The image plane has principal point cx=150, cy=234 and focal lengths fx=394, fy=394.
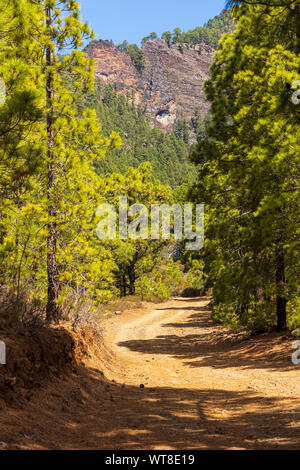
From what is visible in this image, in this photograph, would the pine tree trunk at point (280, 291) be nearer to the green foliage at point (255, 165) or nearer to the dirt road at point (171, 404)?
the green foliage at point (255, 165)

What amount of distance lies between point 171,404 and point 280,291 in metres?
5.70

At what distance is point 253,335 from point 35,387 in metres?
9.66

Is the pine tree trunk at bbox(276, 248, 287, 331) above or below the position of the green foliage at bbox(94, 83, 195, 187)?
below

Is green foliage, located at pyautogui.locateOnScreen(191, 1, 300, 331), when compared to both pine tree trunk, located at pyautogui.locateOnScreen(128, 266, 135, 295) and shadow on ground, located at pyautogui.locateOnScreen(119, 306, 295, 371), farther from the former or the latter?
pine tree trunk, located at pyautogui.locateOnScreen(128, 266, 135, 295)

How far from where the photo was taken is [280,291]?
36.2ft

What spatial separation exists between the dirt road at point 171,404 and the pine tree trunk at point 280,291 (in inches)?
18.0

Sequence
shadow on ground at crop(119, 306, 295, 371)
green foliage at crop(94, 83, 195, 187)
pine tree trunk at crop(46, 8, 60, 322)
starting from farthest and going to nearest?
green foliage at crop(94, 83, 195, 187) < shadow on ground at crop(119, 306, 295, 371) < pine tree trunk at crop(46, 8, 60, 322)

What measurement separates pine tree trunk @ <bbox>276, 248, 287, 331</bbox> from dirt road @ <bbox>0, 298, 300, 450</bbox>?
0.46 metres

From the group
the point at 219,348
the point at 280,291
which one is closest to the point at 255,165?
the point at 280,291

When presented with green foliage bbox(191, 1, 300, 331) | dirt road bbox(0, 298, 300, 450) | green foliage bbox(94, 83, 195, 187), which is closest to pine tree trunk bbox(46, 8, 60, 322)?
dirt road bbox(0, 298, 300, 450)

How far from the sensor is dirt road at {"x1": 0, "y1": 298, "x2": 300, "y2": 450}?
4.49 meters

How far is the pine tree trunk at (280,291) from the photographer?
36.5 feet

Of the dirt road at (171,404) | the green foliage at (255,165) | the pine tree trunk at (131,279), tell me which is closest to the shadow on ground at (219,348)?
the dirt road at (171,404)
